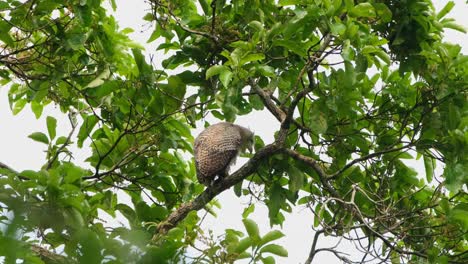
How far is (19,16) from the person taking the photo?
422 cm

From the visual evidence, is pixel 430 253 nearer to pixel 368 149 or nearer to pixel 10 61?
pixel 368 149

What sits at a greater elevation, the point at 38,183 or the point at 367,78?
the point at 367,78

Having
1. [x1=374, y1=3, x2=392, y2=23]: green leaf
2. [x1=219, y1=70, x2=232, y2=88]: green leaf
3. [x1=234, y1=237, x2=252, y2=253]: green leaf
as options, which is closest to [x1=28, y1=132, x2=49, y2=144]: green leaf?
[x1=219, y1=70, x2=232, y2=88]: green leaf

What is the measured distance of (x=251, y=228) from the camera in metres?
3.43

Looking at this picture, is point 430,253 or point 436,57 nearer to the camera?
point 430,253

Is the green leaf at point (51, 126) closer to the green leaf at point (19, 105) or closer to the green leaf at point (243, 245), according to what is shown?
the green leaf at point (19, 105)

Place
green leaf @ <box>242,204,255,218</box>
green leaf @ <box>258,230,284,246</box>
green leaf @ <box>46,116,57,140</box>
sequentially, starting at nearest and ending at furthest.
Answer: green leaf @ <box>258,230,284,246</box> < green leaf @ <box>46,116,57,140</box> < green leaf @ <box>242,204,255,218</box>

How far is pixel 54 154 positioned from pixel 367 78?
2.12 meters

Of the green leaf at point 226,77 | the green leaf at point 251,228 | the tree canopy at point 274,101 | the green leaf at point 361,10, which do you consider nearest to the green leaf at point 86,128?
the tree canopy at point 274,101

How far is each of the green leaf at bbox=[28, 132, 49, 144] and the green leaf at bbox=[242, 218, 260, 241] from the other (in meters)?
1.62

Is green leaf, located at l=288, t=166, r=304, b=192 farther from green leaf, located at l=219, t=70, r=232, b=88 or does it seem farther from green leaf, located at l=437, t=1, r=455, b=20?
green leaf, located at l=437, t=1, r=455, b=20

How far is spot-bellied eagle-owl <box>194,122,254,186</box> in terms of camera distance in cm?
475

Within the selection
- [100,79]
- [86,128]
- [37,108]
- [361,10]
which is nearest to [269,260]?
[361,10]

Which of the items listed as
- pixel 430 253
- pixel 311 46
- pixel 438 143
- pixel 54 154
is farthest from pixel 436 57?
pixel 54 154
